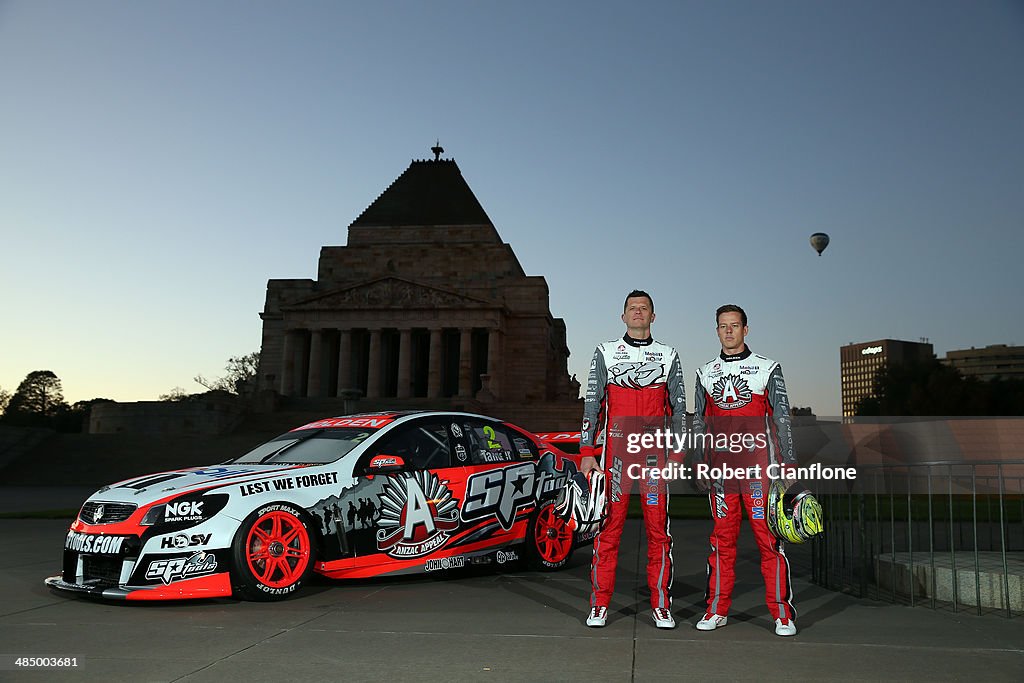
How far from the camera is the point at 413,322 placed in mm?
56281

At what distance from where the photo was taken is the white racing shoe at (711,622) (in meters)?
5.59

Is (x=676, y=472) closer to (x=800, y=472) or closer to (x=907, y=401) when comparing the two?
(x=800, y=472)

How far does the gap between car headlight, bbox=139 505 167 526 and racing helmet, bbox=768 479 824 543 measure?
4381 mm

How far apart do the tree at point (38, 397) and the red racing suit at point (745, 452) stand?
94.6 m

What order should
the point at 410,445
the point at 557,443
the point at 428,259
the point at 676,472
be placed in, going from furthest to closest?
the point at 428,259
the point at 557,443
the point at 410,445
the point at 676,472

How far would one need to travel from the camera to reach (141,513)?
6.30 m

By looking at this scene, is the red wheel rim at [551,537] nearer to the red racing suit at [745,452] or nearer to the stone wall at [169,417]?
the red racing suit at [745,452]

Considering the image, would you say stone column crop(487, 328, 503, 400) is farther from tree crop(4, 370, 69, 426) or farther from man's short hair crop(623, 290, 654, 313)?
tree crop(4, 370, 69, 426)

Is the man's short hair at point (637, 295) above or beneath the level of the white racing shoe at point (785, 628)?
above

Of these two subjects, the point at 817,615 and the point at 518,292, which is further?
the point at 518,292

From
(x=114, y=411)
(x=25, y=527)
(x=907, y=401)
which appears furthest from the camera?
(x=907, y=401)

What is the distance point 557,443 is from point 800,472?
3.74 m

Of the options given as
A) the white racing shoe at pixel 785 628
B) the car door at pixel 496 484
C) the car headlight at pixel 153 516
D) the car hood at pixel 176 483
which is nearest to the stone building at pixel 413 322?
the car door at pixel 496 484

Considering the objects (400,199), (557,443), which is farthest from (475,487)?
(400,199)
